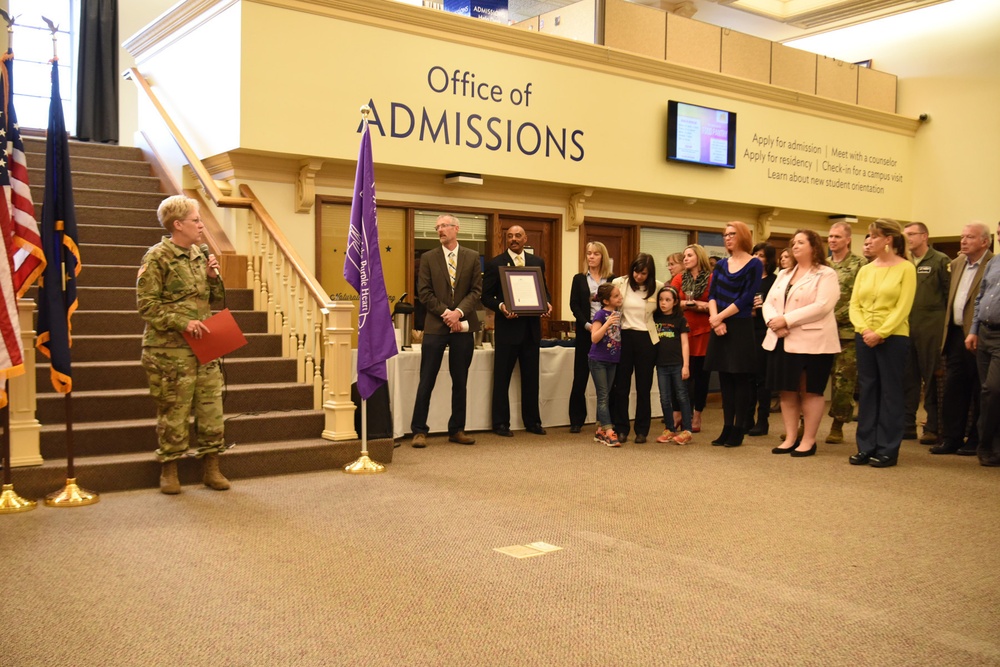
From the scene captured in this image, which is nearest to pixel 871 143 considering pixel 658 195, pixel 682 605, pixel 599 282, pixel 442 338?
pixel 658 195

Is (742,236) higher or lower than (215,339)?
higher

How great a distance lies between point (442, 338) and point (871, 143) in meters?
7.18

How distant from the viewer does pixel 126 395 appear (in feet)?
18.4

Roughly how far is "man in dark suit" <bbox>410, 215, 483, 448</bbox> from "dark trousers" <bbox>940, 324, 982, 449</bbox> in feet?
11.4

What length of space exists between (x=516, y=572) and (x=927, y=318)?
16.2ft

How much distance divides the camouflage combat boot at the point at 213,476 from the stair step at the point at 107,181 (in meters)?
3.52

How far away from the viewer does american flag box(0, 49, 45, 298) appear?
4719 millimetres

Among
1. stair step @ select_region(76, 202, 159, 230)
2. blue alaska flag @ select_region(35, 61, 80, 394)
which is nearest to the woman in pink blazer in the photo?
blue alaska flag @ select_region(35, 61, 80, 394)

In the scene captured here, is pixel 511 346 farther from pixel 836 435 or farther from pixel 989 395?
pixel 989 395

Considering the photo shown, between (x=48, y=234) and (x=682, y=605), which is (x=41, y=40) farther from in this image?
(x=682, y=605)

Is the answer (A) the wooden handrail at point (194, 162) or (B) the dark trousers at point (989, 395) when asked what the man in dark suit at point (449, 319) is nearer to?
(A) the wooden handrail at point (194, 162)

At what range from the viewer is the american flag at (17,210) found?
472cm

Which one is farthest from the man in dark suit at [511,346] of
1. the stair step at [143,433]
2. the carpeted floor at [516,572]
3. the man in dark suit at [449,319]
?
the stair step at [143,433]

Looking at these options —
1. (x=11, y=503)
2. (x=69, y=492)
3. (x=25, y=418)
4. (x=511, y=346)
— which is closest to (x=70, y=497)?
(x=69, y=492)
